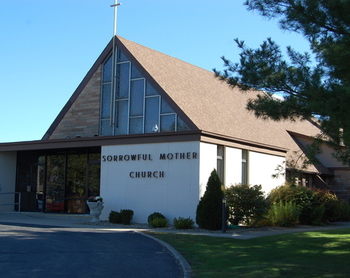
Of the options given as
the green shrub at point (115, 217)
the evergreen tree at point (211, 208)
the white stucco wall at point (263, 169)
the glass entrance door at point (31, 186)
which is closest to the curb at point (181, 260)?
the evergreen tree at point (211, 208)

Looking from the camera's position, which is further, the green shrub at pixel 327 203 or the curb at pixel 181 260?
the green shrub at pixel 327 203

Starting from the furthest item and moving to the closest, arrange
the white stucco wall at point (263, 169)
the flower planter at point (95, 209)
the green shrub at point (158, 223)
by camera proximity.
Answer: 1. the white stucco wall at point (263, 169)
2. the flower planter at point (95, 209)
3. the green shrub at point (158, 223)

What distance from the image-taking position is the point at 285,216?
2025 centimetres

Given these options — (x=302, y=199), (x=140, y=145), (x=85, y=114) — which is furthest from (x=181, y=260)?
(x=85, y=114)

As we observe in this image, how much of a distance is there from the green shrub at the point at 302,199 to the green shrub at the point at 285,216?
819 millimetres

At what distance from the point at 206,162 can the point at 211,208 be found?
7.58 ft

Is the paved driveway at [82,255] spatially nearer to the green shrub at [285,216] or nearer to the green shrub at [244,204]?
the green shrub at [244,204]

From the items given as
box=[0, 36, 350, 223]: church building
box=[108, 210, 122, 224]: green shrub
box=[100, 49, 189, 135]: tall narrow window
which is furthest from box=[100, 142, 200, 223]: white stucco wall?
box=[100, 49, 189, 135]: tall narrow window

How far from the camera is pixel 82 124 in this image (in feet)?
78.5

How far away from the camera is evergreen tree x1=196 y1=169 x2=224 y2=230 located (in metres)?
18.2

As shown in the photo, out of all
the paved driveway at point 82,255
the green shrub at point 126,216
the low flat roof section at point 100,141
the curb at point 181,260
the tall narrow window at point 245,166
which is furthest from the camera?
the tall narrow window at point 245,166

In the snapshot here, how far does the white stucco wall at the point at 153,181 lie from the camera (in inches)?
770

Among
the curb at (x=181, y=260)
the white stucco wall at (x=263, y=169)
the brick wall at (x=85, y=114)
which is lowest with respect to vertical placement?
the curb at (x=181, y=260)

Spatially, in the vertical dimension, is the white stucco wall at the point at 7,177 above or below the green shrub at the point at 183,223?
above
